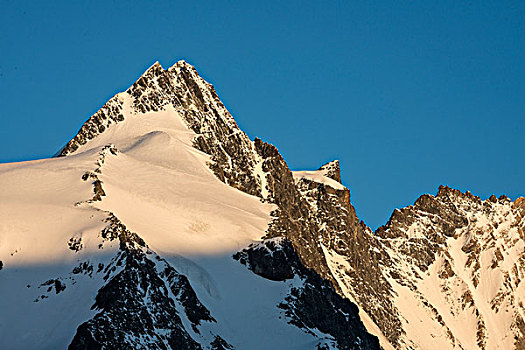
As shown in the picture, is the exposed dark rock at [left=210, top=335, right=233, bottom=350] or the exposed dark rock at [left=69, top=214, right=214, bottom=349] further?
the exposed dark rock at [left=210, top=335, right=233, bottom=350]

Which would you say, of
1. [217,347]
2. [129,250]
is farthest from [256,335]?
[129,250]

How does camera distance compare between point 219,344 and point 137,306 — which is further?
point 219,344

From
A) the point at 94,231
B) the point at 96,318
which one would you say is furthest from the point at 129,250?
the point at 96,318

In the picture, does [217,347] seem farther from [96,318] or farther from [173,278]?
[96,318]

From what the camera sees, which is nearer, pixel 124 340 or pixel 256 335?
pixel 124 340

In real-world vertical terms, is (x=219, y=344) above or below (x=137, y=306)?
below

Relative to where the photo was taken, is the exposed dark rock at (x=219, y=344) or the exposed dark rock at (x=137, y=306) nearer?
the exposed dark rock at (x=137, y=306)

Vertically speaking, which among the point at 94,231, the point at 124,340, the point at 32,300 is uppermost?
the point at 94,231

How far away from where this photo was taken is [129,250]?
182375mm

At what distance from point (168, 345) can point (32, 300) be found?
18.6 m

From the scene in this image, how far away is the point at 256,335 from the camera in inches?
7751

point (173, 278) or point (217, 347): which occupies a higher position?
point (173, 278)

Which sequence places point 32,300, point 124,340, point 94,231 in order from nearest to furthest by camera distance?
point 124,340 → point 32,300 → point 94,231

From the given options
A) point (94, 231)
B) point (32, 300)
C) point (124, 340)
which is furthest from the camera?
point (94, 231)
